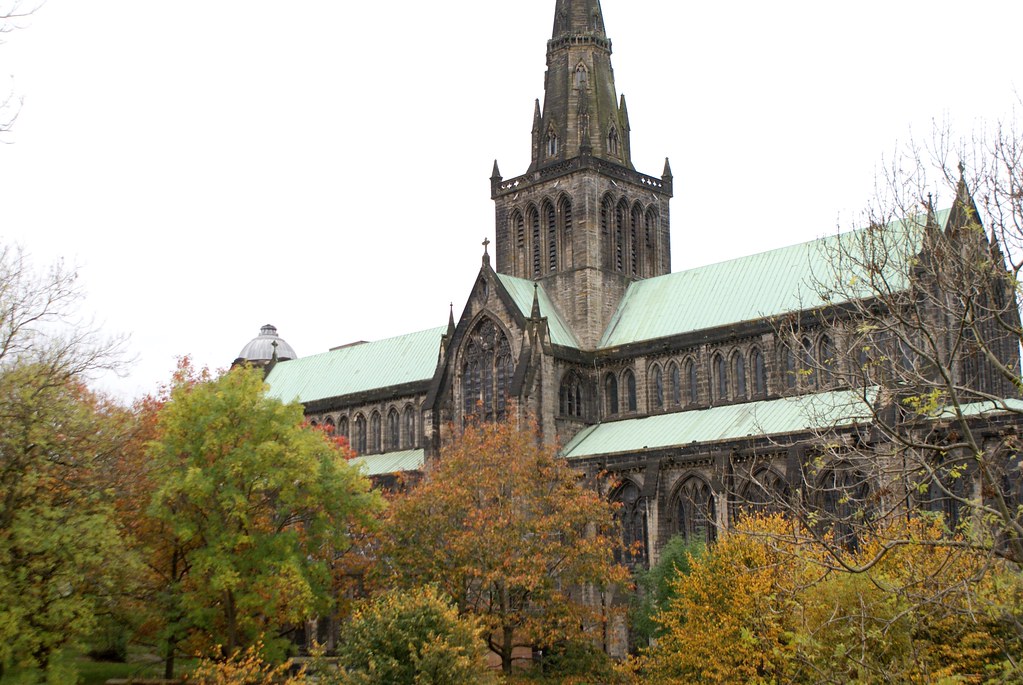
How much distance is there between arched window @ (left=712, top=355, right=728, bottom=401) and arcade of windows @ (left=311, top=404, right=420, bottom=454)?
21538 mm

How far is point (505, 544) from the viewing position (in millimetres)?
41000

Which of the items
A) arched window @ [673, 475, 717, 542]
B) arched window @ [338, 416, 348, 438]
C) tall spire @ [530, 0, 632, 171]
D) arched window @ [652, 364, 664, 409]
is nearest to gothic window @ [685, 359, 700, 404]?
arched window @ [652, 364, 664, 409]

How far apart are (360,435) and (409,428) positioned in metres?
4.81

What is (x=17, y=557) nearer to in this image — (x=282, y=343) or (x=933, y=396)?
(x=933, y=396)

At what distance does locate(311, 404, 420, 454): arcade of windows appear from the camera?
7406 centimetres

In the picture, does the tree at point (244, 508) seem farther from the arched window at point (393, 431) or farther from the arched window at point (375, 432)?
the arched window at point (375, 432)

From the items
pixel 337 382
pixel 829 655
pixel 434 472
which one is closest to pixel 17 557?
pixel 434 472

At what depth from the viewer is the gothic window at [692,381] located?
59156 mm

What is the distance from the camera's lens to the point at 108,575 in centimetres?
3628

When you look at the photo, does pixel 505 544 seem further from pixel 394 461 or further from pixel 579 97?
pixel 579 97

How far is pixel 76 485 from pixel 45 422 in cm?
309

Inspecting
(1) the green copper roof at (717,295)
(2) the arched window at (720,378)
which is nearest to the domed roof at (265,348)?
(1) the green copper roof at (717,295)

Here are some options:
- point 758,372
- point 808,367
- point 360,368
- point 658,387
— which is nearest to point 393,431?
point 360,368

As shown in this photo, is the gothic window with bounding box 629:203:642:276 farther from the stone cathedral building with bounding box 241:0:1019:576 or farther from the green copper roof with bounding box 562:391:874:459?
the green copper roof with bounding box 562:391:874:459
